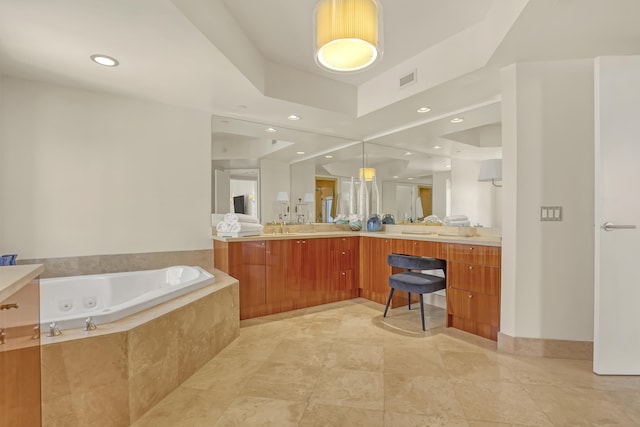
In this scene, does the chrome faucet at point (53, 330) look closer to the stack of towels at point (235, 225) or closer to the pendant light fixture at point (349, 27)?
the stack of towels at point (235, 225)

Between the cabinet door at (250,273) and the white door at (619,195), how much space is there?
2.69m

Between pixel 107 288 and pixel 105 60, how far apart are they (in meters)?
1.75

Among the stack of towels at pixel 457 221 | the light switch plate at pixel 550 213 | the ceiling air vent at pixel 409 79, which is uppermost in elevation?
the ceiling air vent at pixel 409 79

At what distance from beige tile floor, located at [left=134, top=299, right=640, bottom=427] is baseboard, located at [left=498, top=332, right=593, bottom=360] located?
6 cm

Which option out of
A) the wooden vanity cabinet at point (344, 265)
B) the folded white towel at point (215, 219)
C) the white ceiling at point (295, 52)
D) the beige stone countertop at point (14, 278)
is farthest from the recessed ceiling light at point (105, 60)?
the wooden vanity cabinet at point (344, 265)

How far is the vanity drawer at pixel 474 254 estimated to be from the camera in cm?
248

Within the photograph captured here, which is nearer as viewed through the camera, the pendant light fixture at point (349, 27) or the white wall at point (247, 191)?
the pendant light fixture at point (349, 27)

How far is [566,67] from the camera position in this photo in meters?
2.24

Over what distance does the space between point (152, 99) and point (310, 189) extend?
2020 millimetres

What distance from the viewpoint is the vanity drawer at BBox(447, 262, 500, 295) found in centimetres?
249

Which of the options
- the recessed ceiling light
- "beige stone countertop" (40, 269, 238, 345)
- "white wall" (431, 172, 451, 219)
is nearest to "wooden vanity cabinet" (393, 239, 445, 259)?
"white wall" (431, 172, 451, 219)

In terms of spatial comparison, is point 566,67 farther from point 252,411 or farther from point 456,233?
point 252,411

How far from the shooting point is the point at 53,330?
144 cm

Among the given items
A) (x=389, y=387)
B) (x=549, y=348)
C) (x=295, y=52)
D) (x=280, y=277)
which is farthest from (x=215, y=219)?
(x=549, y=348)
